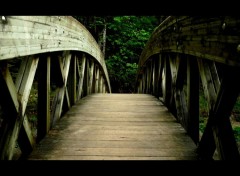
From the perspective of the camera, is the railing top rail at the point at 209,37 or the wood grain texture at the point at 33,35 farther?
the wood grain texture at the point at 33,35

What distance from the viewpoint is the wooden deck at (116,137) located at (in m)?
2.92

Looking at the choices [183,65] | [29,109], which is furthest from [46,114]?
[29,109]

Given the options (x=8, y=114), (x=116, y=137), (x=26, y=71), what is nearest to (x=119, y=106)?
(x=116, y=137)

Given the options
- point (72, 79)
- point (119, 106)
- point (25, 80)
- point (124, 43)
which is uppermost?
point (124, 43)

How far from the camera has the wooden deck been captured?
2.92 metres

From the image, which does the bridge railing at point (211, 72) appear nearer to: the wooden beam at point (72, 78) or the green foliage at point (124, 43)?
the wooden beam at point (72, 78)

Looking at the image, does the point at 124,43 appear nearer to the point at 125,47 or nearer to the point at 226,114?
the point at 125,47

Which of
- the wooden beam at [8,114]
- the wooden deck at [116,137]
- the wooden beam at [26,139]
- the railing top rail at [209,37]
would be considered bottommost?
the wooden deck at [116,137]

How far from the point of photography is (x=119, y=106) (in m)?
5.28

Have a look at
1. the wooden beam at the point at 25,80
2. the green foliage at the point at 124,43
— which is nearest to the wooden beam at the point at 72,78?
the wooden beam at the point at 25,80

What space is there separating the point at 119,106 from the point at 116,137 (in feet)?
6.07

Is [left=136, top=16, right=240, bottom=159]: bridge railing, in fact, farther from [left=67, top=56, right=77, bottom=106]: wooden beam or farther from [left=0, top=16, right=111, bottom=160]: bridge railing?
[left=67, top=56, right=77, bottom=106]: wooden beam

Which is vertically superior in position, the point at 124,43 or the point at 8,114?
the point at 124,43

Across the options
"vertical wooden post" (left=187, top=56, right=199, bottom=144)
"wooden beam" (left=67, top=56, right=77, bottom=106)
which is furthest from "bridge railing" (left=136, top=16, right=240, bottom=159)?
"wooden beam" (left=67, top=56, right=77, bottom=106)
